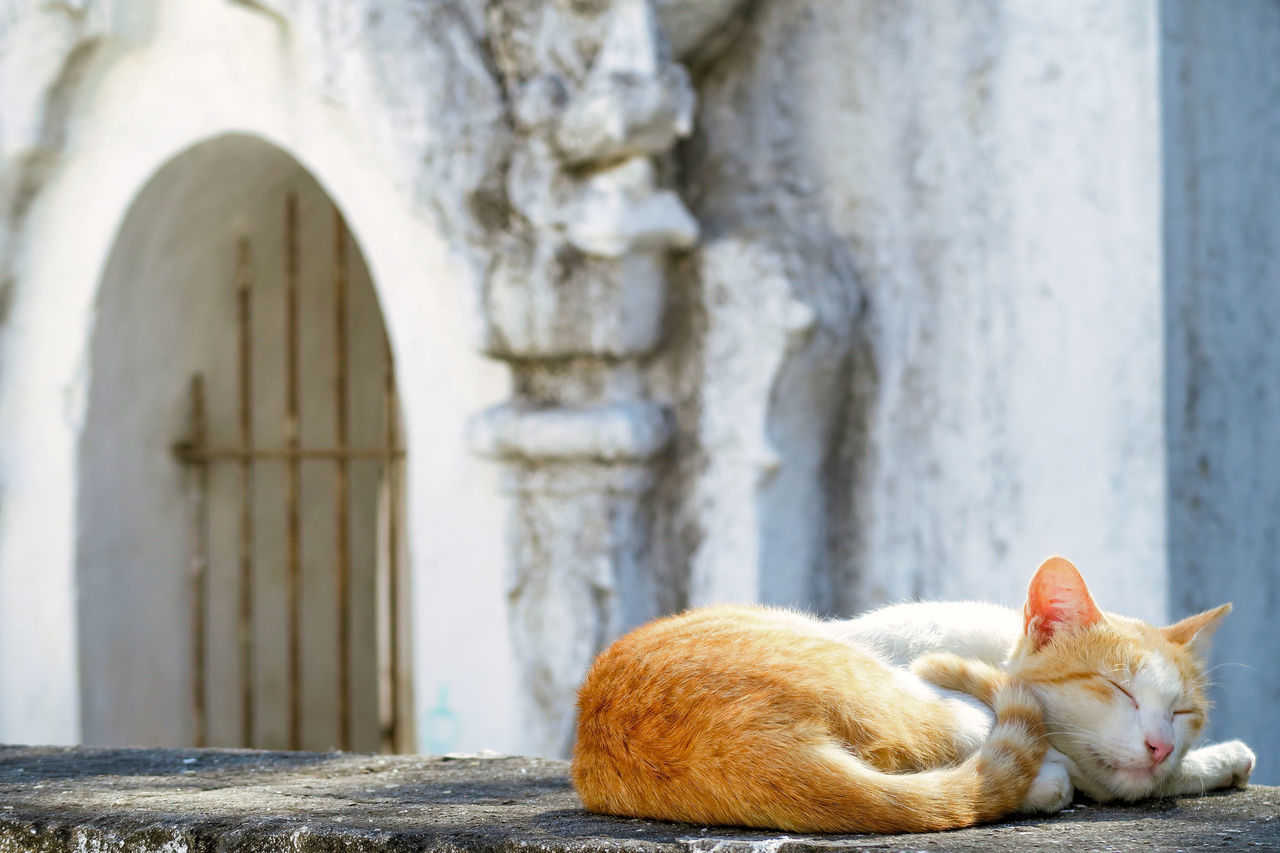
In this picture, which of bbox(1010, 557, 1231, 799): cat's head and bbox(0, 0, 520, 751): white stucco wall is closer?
bbox(1010, 557, 1231, 799): cat's head

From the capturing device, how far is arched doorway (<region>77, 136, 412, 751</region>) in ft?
15.0

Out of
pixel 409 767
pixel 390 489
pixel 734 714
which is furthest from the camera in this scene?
pixel 390 489

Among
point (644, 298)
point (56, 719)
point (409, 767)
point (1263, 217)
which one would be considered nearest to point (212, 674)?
point (56, 719)

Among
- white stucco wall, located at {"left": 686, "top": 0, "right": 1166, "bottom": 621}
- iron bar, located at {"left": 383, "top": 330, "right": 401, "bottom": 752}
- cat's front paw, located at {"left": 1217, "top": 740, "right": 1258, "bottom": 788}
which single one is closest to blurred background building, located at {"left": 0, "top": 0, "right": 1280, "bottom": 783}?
white stucco wall, located at {"left": 686, "top": 0, "right": 1166, "bottom": 621}

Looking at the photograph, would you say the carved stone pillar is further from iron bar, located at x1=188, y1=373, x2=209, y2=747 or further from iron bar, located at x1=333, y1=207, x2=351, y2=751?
iron bar, located at x1=188, y1=373, x2=209, y2=747

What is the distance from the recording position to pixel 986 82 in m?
3.56

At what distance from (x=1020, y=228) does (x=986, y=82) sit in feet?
1.28

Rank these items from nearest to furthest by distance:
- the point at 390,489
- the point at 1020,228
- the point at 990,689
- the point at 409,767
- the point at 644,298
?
1. the point at 990,689
2. the point at 409,767
3. the point at 1020,228
4. the point at 644,298
5. the point at 390,489

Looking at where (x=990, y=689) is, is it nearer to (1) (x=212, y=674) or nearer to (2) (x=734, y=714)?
(2) (x=734, y=714)

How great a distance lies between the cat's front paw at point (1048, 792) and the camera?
65.5 inches

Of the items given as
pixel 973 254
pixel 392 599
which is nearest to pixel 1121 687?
pixel 973 254

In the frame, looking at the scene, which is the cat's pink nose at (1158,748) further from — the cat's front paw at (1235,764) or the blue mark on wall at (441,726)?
the blue mark on wall at (441,726)

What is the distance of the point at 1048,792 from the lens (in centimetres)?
167

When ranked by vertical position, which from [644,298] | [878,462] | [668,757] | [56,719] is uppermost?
[644,298]
